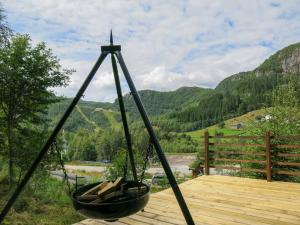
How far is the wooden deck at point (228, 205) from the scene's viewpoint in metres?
4.33

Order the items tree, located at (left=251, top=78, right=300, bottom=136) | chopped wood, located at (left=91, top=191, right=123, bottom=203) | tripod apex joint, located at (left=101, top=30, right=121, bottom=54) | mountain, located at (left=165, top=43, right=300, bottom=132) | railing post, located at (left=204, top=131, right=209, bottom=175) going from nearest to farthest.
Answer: chopped wood, located at (left=91, top=191, right=123, bottom=203)
tripod apex joint, located at (left=101, top=30, right=121, bottom=54)
railing post, located at (left=204, top=131, right=209, bottom=175)
tree, located at (left=251, top=78, right=300, bottom=136)
mountain, located at (left=165, top=43, right=300, bottom=132)

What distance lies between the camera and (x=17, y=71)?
25.2 feet

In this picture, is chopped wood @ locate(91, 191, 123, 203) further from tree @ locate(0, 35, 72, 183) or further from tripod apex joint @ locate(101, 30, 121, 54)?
tree @ locate(0, 35, 72, 183)

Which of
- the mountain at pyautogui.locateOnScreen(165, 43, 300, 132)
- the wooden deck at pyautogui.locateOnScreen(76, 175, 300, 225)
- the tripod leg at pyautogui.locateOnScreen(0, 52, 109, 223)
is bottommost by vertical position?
the wooden deck at pyautogui.locateOnScreen(76, 175, 300, 225)

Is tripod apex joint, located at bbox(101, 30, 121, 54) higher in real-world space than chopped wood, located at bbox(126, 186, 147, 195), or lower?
higher

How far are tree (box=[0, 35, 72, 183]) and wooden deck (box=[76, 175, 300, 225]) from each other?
4653 millimetres

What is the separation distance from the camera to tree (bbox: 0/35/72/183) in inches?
307

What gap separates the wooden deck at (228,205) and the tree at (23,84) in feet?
15.3

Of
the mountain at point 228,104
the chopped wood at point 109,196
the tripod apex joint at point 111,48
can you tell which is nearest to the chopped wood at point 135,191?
the chopped wood at point 109,196

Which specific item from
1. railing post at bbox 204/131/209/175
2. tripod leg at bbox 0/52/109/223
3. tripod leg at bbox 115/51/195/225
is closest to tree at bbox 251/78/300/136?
railing post at bbox 204/131/209/175

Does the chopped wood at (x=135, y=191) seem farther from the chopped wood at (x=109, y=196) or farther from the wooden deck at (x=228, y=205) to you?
the wooden deck at (x=228, y=205)

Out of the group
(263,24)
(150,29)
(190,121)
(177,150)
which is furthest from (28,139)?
(190,121)

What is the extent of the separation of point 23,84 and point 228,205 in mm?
6118

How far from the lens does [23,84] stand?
8023 mm
